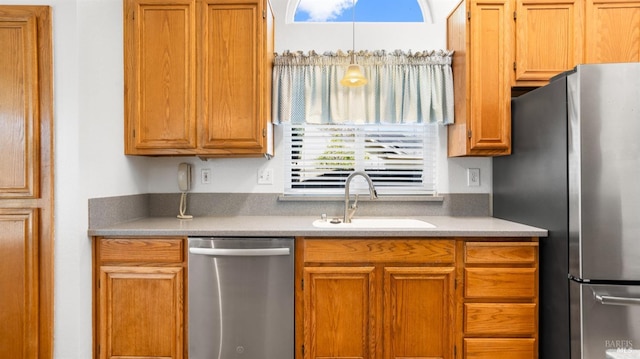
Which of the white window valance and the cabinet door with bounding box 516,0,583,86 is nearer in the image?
the cabinet door with bounding box 516,0,583,86

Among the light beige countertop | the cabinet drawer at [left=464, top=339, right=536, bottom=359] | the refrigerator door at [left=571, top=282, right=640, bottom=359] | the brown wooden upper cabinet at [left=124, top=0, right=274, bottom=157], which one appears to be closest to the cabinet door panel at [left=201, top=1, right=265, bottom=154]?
the brown wooden upper cabinet at [left=124, top=0, right=274, bottom=157]

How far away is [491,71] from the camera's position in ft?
7.11

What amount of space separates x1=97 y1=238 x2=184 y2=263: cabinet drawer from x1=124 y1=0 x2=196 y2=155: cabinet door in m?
0.68

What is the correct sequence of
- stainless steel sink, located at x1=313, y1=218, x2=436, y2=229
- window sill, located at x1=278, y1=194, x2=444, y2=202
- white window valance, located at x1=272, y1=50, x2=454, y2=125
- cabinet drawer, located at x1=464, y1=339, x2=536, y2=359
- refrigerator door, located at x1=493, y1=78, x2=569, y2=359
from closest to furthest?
1. refrigerator door, located at x1=493, y1=78, x2=569, y2=359
2. cabinet drawer, located at x1=464, y1=339, x2=536, y2=359
3. stainless steel sink, located at x1=313, y1=218, x2=436, y2=229
4. white window valance, located at x1=272, y1=50, x2=454, y2=125
5. window sill, located at x1=278, y1=194, x2=444, y2=202

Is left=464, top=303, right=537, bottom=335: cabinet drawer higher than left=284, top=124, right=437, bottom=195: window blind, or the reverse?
left=284, top=124, right=437, bottom=195: window blind

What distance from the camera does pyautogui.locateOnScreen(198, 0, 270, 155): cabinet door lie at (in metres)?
2.14

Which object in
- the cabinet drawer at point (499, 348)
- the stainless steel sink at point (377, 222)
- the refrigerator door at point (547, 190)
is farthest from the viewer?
the stainless steel sink at point (377, 222)

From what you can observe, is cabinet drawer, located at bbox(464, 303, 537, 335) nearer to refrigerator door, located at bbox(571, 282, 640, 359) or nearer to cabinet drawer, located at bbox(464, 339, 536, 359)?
cabinet drawer, located at bbox(464, 339, 536, 359)

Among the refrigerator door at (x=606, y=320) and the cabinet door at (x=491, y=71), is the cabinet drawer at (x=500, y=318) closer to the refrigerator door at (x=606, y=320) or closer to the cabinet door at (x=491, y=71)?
the refrigerator door at (x=606, y=320)

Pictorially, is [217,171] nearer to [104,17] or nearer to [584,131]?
[104,17]

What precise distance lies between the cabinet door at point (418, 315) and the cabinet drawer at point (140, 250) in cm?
114

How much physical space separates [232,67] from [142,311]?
1.47 meters

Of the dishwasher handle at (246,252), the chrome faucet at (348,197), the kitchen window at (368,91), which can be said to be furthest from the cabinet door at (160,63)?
the chrome faucet at (348,197)

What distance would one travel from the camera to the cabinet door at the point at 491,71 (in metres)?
2.16
